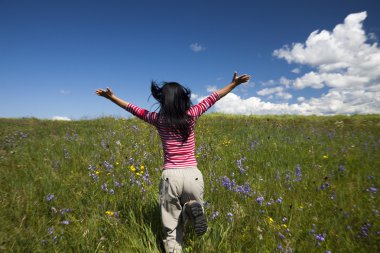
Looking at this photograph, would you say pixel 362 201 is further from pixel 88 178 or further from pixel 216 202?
pixel 88 178

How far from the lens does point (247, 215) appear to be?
11.0 feet

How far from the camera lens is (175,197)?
2781mm

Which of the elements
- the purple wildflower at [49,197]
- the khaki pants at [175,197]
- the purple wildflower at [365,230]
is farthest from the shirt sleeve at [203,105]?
the purple wildflower at [49,197]

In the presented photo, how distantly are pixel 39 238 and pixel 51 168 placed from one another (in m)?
2.30

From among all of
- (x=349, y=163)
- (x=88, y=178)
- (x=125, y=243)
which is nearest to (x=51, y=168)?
(x=88, y=178)

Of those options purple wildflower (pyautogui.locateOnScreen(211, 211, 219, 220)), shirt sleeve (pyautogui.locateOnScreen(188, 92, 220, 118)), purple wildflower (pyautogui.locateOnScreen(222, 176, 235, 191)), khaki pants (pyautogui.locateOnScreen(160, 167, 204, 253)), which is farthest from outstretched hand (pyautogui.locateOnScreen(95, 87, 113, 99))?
purple wildflower (pyautogui.locateOnScreen(222, 176, 235, 191))

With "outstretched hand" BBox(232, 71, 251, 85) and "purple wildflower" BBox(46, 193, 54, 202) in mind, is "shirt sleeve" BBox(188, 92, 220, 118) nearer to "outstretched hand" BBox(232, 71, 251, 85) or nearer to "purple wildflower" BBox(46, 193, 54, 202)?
"outstretched hand" BBox(232, 71, 251, 85)

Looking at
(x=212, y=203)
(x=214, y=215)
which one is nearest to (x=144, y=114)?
(x=214, y=215)

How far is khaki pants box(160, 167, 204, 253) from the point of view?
277cm

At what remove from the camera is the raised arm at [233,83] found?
3141 millimetres

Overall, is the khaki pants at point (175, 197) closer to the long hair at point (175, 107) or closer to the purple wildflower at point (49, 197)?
the long hair at point (175, 107)

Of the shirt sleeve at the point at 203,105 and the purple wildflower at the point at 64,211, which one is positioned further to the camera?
the purple wildflower at the point at 64,211

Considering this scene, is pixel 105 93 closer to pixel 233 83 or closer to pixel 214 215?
pixel 233 83

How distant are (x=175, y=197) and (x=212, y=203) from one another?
3.49ft
